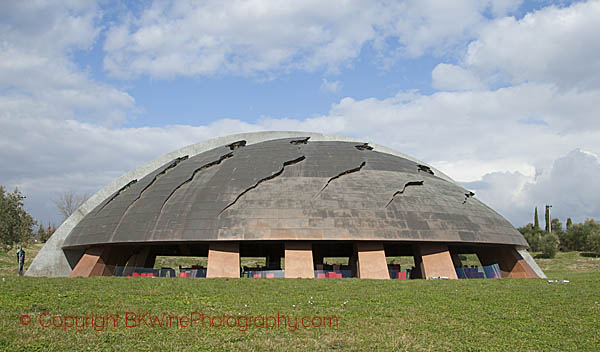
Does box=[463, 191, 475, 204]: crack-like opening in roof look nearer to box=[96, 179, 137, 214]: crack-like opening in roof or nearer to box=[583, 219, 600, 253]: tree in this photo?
box=[96, 179, 137, 214]: crack-like opening in roof

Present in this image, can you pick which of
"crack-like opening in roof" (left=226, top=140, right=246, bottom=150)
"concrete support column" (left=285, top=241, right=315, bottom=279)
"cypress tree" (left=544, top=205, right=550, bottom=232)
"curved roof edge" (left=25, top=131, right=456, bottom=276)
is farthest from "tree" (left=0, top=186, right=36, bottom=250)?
"cypress tree" (left=544, top=205, right=550, bottom=232)

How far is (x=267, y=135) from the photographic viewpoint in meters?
36.4

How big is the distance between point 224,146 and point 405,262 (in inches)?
1560

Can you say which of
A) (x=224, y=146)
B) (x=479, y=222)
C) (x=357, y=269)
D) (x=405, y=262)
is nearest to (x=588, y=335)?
(x=357, y=269)

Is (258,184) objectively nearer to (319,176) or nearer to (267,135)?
(319,176)

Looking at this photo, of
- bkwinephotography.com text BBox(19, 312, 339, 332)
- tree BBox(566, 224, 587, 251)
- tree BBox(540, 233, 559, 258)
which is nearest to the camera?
bkwinephotography.com text BBox(19, 312, 339, 332)

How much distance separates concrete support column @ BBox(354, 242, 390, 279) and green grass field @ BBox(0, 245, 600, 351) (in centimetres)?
346

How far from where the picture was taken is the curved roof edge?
29812 mm

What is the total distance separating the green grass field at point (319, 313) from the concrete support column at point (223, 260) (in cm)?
379

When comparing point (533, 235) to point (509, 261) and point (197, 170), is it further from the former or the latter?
point (197, 170)

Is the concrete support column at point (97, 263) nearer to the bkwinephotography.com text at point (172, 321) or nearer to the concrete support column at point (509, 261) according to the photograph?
the bkwinephotography.com text at point (172, 321)

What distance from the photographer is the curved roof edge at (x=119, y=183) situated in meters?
29.8

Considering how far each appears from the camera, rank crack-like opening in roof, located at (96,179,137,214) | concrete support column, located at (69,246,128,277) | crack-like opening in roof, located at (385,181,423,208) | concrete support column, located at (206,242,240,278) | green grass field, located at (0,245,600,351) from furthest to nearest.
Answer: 1. crack-like opening in roof, located at (96,179,137,214)
2. concrete support column, located at (69,246,128,277)
3. crack-like opening in roof, located at (385,181,423,208)
4. concrete support column, located at (206,242,240,278)
5. green grass field, located at (0,245,600,351)

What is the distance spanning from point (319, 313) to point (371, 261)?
440 inches
